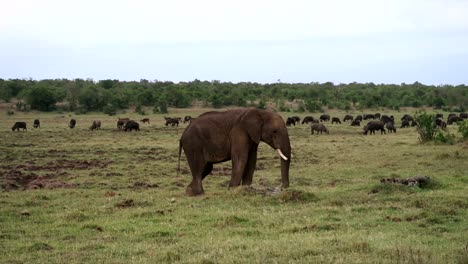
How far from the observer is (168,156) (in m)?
29.8

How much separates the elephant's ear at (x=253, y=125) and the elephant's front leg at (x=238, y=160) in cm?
32

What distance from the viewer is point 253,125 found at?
Result: 55.1 ft

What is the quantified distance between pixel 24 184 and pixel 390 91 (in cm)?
8775

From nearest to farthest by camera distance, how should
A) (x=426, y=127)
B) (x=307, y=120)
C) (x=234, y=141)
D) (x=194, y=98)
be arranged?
(x=234, y=141)
(x=426, y=127)
(x=307, y=120)
(x=194, y=98)

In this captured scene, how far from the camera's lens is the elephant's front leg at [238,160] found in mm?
16609

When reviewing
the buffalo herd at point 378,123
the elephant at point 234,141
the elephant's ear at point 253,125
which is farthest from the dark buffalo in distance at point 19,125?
the elephant's ear at point 253,125

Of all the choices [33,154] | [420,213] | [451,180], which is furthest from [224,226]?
[33,154]

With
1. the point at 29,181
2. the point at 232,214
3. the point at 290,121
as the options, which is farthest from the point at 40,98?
the point at 232,214

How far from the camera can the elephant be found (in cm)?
1670

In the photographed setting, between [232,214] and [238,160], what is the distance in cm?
405

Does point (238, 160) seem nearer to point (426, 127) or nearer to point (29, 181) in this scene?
point (29, 181)

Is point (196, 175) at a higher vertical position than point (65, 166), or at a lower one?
higher

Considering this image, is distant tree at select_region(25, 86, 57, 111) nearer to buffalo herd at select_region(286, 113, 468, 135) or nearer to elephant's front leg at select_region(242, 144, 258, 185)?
buffalo herd at select_region(286, 113, 468, 135)

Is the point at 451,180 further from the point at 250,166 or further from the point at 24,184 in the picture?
the point at 24,184
